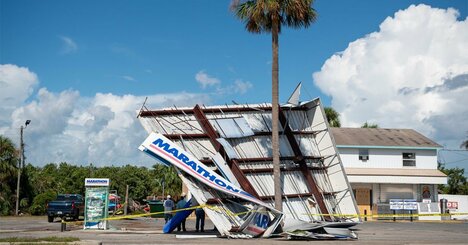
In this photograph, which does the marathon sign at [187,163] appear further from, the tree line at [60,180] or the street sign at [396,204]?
the tree line at [60,180]

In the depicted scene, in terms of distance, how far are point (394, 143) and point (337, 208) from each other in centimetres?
2357

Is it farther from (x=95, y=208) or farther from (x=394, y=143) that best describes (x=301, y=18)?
(x=394, y=143)

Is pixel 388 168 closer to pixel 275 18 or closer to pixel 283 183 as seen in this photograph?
pixel 283 183

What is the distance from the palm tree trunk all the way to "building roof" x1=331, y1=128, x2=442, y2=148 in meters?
23.0

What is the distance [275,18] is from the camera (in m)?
22.6

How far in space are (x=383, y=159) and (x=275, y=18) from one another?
26332mm

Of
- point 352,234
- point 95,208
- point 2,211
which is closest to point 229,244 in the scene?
point 352,234

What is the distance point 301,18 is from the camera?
22.6m

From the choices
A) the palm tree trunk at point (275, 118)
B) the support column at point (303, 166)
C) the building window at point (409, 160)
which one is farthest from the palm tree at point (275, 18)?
the building window at point (409, 160)

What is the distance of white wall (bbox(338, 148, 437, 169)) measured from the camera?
44.9 meters

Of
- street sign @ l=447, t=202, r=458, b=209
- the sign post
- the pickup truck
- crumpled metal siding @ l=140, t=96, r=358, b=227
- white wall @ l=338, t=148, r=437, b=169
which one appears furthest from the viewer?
street sign @ l=447, t=202, r=458, b=209

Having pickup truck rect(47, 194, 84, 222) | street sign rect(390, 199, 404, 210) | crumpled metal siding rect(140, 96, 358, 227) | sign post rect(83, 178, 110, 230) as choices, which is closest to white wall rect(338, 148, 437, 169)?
street sign rect(390, 199, 404, 210)

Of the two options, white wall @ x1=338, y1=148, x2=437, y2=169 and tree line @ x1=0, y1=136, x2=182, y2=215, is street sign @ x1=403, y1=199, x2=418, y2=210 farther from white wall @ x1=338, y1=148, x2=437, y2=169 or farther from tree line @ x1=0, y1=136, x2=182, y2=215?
tree line @ x1=0, y1=136, x2=182, y2=215

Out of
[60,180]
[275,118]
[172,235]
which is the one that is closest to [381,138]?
[275,118]
